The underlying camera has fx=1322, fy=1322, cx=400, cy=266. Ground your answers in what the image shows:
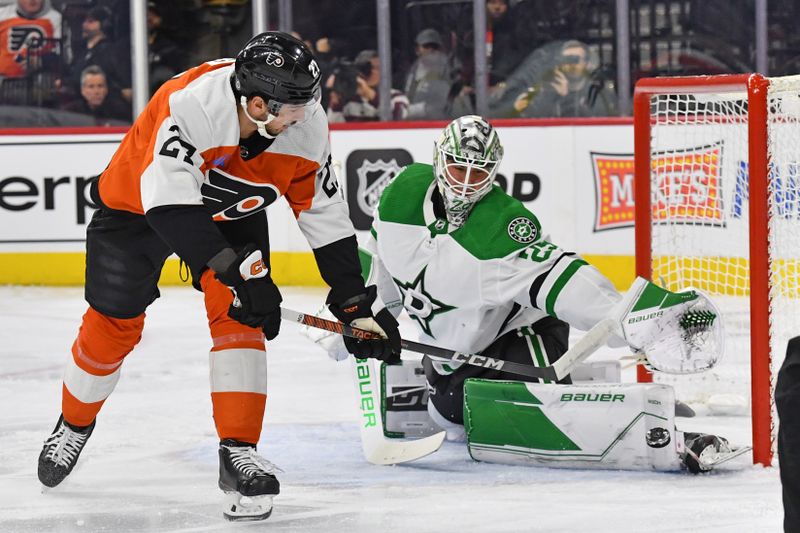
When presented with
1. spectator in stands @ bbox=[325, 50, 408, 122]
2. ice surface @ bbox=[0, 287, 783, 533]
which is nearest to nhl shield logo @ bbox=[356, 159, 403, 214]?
spectator in stands @ bbox=[325, 50, 408, 122]

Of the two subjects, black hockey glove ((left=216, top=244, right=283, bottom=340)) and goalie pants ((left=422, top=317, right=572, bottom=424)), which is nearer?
black hockey glove ((left=216, top=244, right=283, bottom=340))

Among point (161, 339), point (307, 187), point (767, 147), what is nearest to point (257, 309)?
point (307, 187)

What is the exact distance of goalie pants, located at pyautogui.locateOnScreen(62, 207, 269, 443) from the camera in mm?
2439

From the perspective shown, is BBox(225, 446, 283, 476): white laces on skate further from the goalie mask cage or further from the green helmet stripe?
the goalie mask cage

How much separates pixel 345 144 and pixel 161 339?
61.2 inches

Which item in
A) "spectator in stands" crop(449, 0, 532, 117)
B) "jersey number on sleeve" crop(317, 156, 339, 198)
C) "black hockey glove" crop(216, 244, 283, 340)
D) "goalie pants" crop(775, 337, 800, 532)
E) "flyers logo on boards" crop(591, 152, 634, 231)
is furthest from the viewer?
"spectator in stands" crop(449, 0, 532, 117)

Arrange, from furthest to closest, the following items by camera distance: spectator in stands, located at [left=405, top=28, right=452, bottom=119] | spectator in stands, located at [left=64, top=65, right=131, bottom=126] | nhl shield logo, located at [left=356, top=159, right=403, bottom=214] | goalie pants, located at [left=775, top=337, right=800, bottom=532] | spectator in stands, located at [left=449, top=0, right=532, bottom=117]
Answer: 1. spectator in stands, located at [left=64, top=65, right=131, bottom=126]
2. spectator in stands, located at [left=405, top=28, right=452, bottom=119]
3. spectator in stands, located at [left=449, top=0, right=532, bottom=117]
4. nhl shield logo, located at [left=356, top=159, right=403, bottom=214]
5. goalie pants, located at [left=775, top=337, right=800, bottom=532]

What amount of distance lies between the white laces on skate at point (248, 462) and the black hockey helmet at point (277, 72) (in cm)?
64

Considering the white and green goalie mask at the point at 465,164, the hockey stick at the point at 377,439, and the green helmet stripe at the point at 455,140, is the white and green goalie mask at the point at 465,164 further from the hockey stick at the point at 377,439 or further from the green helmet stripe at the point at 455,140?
the hockey stick at the point at 377,439

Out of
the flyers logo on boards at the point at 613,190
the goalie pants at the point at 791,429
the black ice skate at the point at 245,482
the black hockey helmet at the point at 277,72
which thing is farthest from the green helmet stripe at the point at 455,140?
the flyers logo on boards at the point at 613,190

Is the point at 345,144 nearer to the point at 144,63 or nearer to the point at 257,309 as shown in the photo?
the point at 144,63

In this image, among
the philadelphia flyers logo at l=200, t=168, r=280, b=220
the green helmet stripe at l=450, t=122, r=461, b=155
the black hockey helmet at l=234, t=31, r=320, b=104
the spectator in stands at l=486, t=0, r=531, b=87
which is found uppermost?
the spectator in stands at l=486, t=0, r=531, b=87

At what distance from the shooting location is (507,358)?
298 centimetres

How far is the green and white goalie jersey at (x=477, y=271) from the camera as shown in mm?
2766
